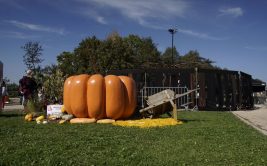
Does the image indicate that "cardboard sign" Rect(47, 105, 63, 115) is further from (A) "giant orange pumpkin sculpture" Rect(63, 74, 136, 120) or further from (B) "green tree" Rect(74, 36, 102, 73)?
(B) "green tree" Rect(74, 36, 102, 73)

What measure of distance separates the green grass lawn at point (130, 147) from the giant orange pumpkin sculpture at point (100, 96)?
3.06 metres

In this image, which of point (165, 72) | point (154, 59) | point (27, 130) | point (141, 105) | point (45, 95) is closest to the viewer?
point (27, 130)

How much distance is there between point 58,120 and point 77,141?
5.50 meters

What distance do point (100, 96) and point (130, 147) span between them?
6055 millimetres

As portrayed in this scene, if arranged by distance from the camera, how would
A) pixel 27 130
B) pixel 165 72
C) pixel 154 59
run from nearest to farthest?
1. pixel 27 130
2. pixel 165 72
3. pixel 154 59

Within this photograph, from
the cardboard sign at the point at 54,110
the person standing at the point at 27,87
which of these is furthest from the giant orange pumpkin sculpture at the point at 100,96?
the person standing at the point at 27,87

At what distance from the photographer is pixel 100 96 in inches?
558

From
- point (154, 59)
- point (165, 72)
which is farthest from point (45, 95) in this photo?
point (154, 59)

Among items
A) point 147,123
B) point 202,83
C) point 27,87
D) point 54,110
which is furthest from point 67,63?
point 147,123

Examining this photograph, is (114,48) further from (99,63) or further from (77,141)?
(77,141)

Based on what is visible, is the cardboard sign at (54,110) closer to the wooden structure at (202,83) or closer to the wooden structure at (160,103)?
the wooden structure at (160,103)

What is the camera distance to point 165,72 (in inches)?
1049

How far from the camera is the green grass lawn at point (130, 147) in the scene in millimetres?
6934

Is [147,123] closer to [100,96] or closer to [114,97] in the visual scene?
[114,97]
